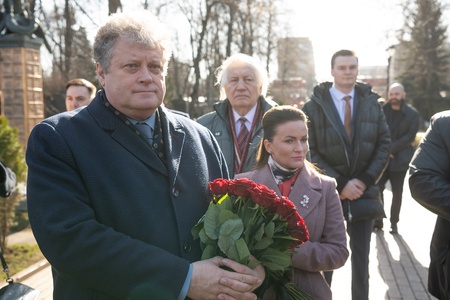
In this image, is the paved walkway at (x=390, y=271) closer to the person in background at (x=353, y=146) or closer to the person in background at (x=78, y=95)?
the person in background at (x=353, y=146)

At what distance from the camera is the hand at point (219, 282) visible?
2.11 m

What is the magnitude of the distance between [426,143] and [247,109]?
5.15 feet

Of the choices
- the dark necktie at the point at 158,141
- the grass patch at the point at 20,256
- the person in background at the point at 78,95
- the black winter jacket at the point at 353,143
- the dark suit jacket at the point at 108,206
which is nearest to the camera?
the dark suit jacket at the point at 108,206

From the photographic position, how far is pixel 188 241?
2.29 metres

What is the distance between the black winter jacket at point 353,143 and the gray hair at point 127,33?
3.01 metres

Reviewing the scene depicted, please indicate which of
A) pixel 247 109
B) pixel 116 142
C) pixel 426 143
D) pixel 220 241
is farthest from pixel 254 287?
pixel 247 109

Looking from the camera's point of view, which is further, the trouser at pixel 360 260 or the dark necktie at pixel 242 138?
the trouser at pixel 360 260

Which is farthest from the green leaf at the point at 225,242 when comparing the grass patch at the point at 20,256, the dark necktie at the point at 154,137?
the grass patch at the point at 20,256

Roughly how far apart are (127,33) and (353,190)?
3244 millimetres

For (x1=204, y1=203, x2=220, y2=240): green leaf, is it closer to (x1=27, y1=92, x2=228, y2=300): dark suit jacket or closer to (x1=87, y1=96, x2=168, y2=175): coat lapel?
(x1=27, y1=92, x2=228, y2=300): dark suit jacket

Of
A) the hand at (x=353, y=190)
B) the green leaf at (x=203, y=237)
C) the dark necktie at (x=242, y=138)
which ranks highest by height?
the dark necktie at (x=242, y=138)

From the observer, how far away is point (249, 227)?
7.24 feet

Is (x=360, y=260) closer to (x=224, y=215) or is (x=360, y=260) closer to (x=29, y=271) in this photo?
(x=224, y=215)

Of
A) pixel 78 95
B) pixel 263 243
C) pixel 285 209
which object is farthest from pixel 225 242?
pixel 78 95
